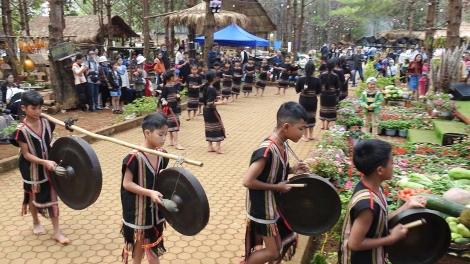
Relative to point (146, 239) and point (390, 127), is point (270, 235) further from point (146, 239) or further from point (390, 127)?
point (390, 127)

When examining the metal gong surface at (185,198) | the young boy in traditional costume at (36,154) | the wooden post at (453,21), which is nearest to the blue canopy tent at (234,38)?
the wooden post at (453,21)

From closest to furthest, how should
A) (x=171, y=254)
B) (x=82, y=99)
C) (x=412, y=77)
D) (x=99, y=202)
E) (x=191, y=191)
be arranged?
(x=191, y=191), (x=171, y=254), (x=99, y=202), (x=82, y=99), (x=412, y=77)

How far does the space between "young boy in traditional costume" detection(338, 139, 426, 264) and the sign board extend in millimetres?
10487

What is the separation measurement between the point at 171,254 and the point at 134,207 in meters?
1.11

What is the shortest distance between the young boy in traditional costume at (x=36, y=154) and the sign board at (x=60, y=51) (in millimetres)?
7615

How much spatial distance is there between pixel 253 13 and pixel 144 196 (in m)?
26.8

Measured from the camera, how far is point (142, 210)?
10.6 ft

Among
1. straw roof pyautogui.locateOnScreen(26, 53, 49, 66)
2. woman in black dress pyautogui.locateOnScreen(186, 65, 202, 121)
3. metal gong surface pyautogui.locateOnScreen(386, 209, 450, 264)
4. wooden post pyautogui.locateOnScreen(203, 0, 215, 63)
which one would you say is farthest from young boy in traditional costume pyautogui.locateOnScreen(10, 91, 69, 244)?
straw roof pyautogui.locateOnScreen(26, 53, 49, 66)

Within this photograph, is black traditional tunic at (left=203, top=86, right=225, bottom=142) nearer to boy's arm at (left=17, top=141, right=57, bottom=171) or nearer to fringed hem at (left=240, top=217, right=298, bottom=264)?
boy's arm at (left=17, top=141, right=57, bottom=171)

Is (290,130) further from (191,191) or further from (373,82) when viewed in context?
(373,82)

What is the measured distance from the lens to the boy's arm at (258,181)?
9.53ft

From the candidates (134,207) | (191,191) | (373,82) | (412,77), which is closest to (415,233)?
(191,191)

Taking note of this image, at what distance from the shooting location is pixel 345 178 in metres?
5.43

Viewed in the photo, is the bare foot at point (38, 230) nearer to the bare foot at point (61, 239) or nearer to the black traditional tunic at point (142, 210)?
the bare foot at point (61, 239)
